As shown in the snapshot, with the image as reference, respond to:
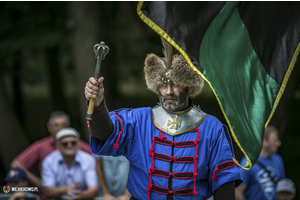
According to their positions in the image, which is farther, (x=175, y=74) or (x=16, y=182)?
(x=16, y=182)

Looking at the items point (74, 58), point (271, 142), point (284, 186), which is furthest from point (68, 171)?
point (74, 58)

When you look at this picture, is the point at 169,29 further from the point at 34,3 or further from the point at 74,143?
the point at 34,3

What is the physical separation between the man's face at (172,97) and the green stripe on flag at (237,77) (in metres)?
0.63

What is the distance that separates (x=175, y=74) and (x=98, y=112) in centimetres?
72

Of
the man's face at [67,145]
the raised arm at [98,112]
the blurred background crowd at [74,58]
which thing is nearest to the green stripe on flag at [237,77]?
the raised arm at [98,112]

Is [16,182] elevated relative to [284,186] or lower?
elevated

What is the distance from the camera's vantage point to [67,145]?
583cm

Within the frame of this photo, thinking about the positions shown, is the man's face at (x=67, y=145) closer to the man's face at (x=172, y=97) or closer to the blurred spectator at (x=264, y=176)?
the blurred spectator at (x=264, y=176)

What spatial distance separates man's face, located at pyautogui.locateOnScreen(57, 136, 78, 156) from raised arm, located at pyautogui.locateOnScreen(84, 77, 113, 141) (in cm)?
201

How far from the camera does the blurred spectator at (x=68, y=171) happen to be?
18.3 ft

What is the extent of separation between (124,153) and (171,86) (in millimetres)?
663

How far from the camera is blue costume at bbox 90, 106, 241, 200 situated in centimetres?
394

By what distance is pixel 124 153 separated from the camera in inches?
162

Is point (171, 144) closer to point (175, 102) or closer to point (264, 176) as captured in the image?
point (175, 102)
